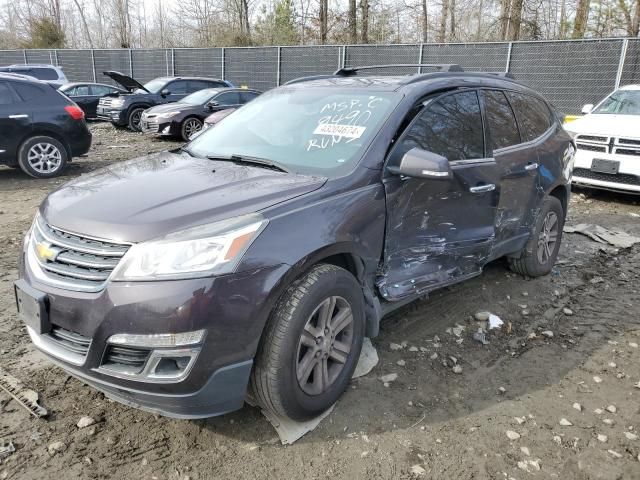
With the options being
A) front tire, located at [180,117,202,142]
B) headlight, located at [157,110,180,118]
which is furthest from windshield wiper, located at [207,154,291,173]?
headlight, located at [157,110,180,118]

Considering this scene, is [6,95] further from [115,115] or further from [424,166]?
[424,166]

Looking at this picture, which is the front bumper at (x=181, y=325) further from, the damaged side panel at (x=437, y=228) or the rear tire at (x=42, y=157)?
the rear tire at (x=42, y=157)

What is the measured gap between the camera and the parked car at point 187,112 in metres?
12.7

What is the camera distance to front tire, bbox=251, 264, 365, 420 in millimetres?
2396

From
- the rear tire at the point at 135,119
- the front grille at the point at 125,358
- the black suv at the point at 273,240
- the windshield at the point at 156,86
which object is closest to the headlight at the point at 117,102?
the rear tire at the point at 135,119

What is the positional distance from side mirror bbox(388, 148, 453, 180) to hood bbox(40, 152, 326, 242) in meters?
0.48

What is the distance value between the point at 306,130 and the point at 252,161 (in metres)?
0.42

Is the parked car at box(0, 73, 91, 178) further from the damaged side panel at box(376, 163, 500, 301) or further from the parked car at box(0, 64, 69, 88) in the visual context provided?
the parked car at box(0, 64, 69, 88)

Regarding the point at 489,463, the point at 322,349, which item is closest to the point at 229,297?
the point at 322,349

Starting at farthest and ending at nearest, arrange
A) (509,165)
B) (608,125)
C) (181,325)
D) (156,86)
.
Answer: (156,86)
(608,125)
(509,165)
(181,325)

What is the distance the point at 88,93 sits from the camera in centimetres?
1652

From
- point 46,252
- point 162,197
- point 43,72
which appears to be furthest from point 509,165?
point 43,72

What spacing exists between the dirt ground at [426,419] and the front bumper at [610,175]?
13.3 feet

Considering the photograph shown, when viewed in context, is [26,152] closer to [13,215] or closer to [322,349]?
[13,215]
